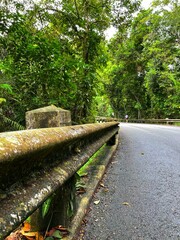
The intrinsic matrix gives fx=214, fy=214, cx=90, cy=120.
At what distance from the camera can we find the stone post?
1.49 metres

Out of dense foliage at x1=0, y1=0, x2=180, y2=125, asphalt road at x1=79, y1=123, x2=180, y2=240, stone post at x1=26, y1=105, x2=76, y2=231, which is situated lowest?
asphalt road at x1=79, y1=123, x2=180, y2=240

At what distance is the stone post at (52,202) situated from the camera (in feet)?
4.87

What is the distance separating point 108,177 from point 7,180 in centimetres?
251

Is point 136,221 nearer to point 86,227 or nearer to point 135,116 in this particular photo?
point 86,227

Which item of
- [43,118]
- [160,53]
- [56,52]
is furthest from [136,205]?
[160,53]

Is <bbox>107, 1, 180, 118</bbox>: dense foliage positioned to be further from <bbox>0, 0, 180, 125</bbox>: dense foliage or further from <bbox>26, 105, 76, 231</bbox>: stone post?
<bbox>26, 105, 76, 231</bbox>: stone post

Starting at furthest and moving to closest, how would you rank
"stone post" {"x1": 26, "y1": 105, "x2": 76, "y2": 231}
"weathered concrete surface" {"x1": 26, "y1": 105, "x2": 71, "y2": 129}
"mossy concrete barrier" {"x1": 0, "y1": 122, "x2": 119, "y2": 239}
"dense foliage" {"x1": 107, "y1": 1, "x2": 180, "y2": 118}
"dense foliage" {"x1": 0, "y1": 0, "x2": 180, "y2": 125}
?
1. "dense foliage" {"x1": 107, "y1": 1, "x2": 180, "y2": 118}
2. "dense foliage" {"x1": 0, "y1": 0, "x2": 180, "y2": 125}
3. "weathered concrete surface" {"x1": 26, "y1": 105, "x2": 71, "y2": 129}
4. "stone post" {"x1": 26, "y1": 105, "x2": 76, "y2": 231}
5. "mossy concrete barrier" {"x1": 0, "y1": 122, "x2": 119, "y2": 239}

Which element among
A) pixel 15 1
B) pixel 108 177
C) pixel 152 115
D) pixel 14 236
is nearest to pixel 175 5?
pixel 152 115

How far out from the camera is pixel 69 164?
149cm

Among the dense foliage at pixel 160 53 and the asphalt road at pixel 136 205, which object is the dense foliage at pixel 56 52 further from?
the dense foliage at pixel 160 53

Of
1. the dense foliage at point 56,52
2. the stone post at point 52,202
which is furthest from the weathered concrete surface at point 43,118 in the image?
the dense foliage at point 56,52

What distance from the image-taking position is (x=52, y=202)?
59.7 inches

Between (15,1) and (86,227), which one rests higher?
(15,1)

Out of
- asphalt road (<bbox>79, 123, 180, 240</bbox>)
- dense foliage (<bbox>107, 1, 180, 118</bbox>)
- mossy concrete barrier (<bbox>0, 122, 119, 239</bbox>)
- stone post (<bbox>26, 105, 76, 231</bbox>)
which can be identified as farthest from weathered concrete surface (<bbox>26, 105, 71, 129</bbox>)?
dense foliage (<bbox>107, 1, 180, 118</bbox>)
